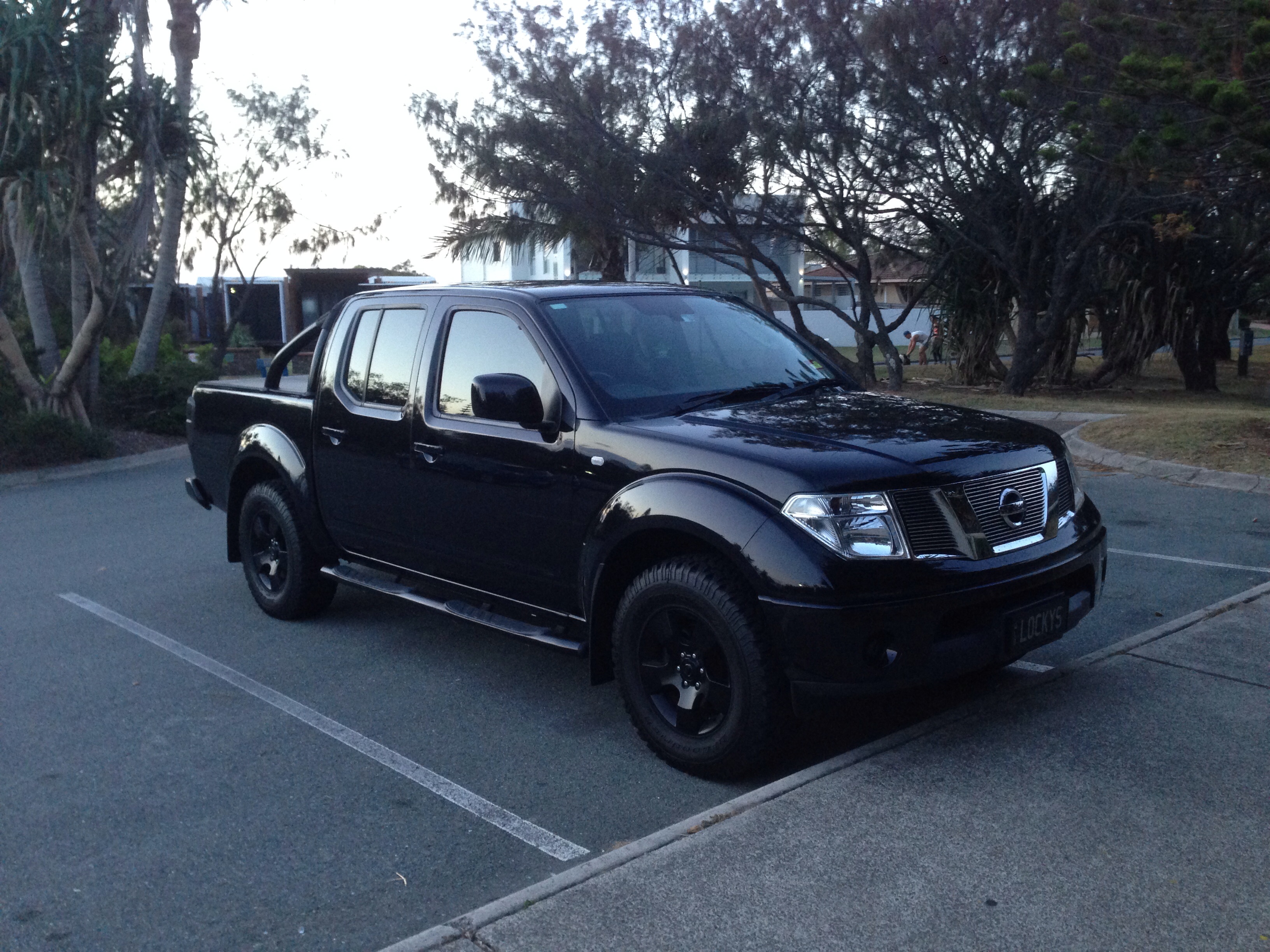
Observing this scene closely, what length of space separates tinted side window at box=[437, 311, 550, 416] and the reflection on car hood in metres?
0.85

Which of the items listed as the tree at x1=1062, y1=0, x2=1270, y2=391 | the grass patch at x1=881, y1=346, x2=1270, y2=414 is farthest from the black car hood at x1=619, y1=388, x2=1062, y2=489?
the grass patch at x1=881, y1=346, x2=1270, y2=414

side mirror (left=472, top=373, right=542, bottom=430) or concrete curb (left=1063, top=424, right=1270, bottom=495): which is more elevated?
side mirror (left=472, top=373, right=542, bottom=430)

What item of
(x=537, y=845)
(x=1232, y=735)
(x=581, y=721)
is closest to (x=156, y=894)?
(x=537, y=845)

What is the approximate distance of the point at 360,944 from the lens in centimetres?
350

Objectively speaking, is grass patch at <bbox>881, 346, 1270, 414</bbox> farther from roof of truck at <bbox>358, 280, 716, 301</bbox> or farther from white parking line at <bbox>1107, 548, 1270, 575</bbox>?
roof of truck at <bbox>358, 280, 716, 301</bbox>

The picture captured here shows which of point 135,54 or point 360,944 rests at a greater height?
point 135,54

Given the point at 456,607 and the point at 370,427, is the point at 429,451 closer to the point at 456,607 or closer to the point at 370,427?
the point at 370,427

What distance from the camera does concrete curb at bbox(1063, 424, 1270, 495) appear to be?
36.1 feet

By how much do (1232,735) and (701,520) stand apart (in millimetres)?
2165

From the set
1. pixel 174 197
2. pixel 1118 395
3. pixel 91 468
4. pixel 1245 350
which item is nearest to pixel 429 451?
pixel 91 468

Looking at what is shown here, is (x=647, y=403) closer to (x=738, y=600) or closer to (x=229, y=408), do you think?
(x=738, y=600)

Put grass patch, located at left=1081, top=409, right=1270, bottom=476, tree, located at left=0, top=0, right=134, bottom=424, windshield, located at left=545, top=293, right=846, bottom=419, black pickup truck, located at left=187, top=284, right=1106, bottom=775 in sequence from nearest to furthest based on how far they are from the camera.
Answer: black pickup truck, located at left=187, top=284, right=1106, bottom=775
windshield, located at left=545, top=293, right=846, bottom=419
grass patch, located at left=1081, top=409, right=1270, bottom=476
tree, located at left=0, top=0, right=134, bottom=424

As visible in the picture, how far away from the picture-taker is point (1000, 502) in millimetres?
4539

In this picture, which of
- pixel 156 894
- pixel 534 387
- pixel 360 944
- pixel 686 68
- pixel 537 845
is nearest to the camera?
pixel 360 944
